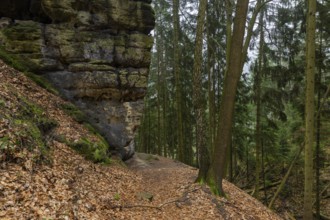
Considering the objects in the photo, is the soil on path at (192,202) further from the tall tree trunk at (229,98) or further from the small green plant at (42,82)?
the small green plant at (42,82)

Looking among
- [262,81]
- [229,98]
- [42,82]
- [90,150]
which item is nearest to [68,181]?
[90,150]

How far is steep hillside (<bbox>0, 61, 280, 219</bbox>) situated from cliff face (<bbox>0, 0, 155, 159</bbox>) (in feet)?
5.67

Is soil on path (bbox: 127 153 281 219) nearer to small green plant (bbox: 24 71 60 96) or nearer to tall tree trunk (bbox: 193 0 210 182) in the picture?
tall tree trunk (bbox: 193 0 210 182)

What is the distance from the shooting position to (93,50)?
1345 cm

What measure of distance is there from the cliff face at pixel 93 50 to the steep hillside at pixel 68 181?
173 cm

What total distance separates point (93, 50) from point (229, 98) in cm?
777

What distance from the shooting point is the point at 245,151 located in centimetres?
2742

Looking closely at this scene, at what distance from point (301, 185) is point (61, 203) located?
19921 millimetres

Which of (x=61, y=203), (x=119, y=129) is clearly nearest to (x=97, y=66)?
(x=119, y=129)

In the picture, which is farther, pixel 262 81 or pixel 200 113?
pixel 262 81

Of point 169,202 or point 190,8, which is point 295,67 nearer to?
point 190,8

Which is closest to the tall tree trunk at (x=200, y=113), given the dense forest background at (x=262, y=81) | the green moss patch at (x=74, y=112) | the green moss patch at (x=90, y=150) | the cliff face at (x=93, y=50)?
the dense forest background at (x=262, y=81)

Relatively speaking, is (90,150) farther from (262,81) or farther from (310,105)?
(262,81)

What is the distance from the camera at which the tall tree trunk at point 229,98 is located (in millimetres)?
8250
